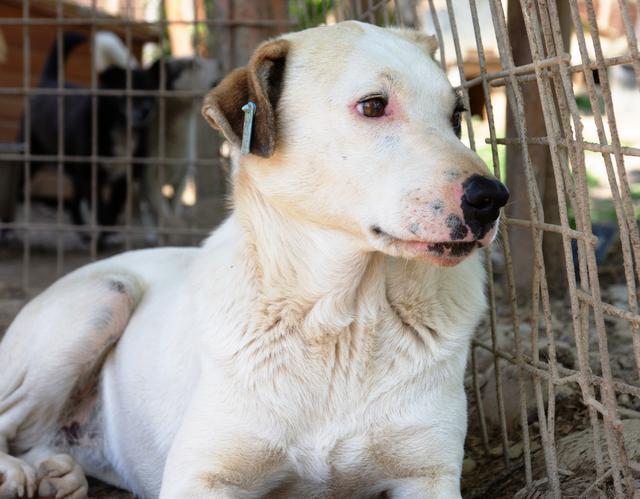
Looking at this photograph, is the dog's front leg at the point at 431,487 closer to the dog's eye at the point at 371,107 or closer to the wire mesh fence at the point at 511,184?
the wire mesh fence at the point at 511,184

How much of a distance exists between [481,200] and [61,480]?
5.93 feet

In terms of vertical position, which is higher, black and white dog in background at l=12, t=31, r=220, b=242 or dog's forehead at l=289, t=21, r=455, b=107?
black and white dog in background at l=12, t=31, r=220, b=242

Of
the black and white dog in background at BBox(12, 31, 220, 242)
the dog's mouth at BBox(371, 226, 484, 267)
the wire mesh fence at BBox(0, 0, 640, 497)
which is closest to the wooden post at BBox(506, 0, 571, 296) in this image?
the wire mesh fence at BBox(0, 0, 640, 497)

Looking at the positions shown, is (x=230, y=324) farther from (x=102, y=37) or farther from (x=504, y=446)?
(x=102, y=37)

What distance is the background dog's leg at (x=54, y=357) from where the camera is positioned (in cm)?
333

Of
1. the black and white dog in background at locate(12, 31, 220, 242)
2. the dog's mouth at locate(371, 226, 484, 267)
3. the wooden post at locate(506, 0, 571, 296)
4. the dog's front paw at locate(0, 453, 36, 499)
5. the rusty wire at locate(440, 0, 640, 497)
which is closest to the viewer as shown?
the rusty wire at locate(440, 0, 640, 497)

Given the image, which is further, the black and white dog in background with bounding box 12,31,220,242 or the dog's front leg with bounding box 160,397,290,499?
the black and white dog in background with bounding box 12,31,220,242

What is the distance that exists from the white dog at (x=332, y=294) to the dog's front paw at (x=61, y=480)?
1.65 ft

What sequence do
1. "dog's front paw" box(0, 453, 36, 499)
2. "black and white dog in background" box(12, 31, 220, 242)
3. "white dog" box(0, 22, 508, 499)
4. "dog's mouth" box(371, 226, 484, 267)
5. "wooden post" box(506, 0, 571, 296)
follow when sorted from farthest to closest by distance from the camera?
"black and white dog in background" box(12, 31, 220, 242)
"wooden post" box(506, 0, 571, 296)
"dog's front paw" box(0, 453, 36, 499)
"white dog" box(0, 22, 508, 499)
"dog's mouth" box(371, 226, 484, 267)

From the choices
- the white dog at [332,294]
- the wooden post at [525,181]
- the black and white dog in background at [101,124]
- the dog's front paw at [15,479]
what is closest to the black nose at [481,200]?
the white dog at [332,294]

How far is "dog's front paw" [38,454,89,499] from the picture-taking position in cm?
310

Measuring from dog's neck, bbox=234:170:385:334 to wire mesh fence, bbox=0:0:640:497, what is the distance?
0.51m

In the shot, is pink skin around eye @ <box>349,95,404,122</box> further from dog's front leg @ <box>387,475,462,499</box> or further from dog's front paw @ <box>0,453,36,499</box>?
dog's front paw @ <box>0,453,36,499</box>

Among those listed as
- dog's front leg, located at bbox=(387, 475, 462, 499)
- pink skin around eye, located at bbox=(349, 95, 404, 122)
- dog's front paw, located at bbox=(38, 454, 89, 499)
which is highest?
pink skin around eye, located at bbox=(349, 95, 404, 122)
